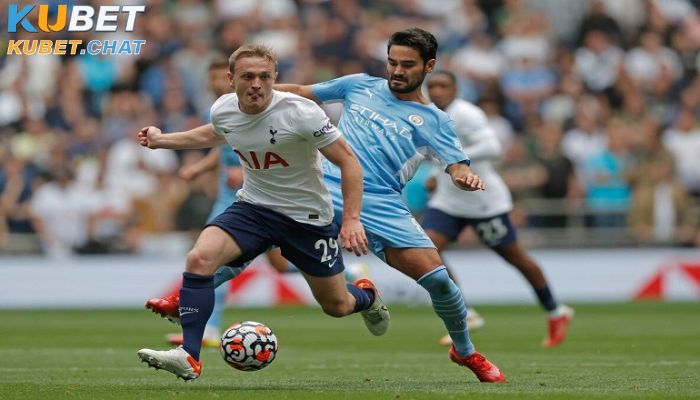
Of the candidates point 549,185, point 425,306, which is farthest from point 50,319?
point 549,185

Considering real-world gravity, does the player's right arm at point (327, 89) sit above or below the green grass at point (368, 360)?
above

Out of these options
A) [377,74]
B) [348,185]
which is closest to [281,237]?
[348,185]

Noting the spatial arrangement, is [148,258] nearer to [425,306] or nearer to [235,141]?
[425,306]

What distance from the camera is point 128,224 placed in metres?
22.2

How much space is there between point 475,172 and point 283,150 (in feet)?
19.2

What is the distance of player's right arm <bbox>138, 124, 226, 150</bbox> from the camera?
9773 millimetres

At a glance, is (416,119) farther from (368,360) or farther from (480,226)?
(480,226)

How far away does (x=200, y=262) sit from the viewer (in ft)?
30.7

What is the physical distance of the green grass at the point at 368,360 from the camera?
30.5 feet

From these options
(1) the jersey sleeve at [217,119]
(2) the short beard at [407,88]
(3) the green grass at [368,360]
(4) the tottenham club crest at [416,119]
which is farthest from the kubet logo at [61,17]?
(1) the jersey sleeve at [217,119]

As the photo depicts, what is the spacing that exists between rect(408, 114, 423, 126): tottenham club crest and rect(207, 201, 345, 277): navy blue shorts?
1.03 meters

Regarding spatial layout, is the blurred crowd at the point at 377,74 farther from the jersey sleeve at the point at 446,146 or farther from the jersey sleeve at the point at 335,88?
the jersey sleeve at the point at 446,146

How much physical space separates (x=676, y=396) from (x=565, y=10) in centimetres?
2040

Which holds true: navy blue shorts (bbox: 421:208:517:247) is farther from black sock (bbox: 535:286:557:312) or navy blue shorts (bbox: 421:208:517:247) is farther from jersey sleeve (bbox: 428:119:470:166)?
jersey sleeve (bbox: 428:119:470:166)
